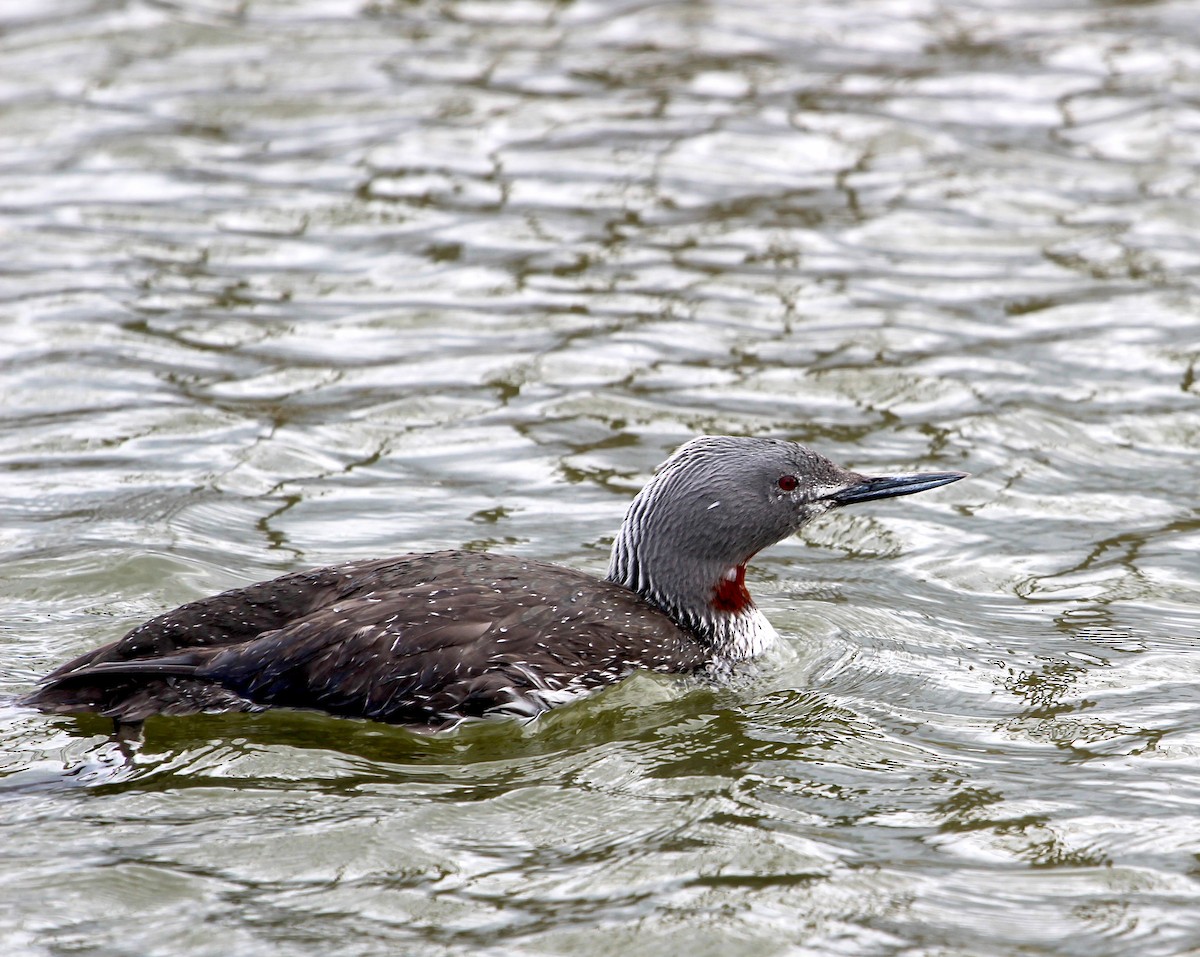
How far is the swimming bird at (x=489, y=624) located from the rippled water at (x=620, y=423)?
14cm

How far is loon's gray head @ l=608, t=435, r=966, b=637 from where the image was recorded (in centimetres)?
635

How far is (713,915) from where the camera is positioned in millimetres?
4684

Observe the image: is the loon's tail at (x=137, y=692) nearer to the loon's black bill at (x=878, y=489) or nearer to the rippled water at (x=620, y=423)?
the rippled water at (x=620, y=423)

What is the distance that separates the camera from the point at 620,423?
8.53m

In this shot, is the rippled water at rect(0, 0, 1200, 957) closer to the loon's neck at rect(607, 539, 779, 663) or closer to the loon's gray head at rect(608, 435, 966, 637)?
the loon's neck at rect(607, 539, 779, 663)

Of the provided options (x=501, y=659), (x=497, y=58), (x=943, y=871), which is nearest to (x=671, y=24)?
(x=497, y=58)

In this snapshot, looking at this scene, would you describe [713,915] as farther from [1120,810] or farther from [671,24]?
[671,24]

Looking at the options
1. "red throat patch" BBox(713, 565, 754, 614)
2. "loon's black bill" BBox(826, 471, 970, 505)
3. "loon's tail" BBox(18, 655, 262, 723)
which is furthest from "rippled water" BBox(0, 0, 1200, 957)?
"loon's black bill" BBox(826, 471, 970, 505)

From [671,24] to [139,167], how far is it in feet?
15.3

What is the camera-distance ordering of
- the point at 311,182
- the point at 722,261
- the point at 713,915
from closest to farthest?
the point at 713,915 < the point at 722,261 < the point at 311,182

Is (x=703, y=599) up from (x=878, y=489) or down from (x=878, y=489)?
down

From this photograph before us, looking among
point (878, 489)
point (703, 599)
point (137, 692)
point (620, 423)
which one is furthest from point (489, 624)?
point (620, 423)

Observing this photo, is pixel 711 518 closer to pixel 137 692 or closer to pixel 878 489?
pixel 878 489

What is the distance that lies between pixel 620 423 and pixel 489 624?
2914mm
